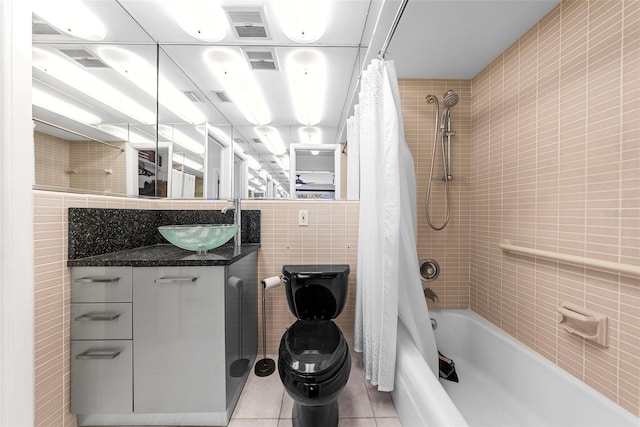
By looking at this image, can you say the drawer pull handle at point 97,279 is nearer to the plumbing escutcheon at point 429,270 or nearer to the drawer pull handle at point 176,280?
the drawer pull handle at point 176,280

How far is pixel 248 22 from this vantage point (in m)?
1.42

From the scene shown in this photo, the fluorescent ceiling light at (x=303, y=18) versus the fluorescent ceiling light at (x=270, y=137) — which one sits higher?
the fluorescent ceiling light at (x=303, y=18)

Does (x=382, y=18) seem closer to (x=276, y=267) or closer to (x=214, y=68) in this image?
(x=214, y=68)

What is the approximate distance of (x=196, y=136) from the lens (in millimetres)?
1729

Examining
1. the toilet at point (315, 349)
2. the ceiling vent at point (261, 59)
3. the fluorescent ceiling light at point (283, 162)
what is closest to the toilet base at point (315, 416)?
the toilet at point (315, 349)

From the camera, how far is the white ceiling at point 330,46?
4.06ft

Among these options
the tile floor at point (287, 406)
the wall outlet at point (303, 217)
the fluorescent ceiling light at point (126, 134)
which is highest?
the fluorescent ceiling light at point (126, 134)

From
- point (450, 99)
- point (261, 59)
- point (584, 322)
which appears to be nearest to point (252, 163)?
point (261, 59)

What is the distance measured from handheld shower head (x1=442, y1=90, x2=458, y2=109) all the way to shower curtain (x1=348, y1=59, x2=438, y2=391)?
0.72 m

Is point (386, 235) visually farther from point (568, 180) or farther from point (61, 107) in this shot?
point (61, 107)

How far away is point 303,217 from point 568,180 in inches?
58.2

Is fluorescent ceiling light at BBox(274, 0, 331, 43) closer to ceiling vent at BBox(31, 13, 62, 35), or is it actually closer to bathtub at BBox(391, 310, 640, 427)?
ceiling vent at BBox(31, 13, 62, 35)

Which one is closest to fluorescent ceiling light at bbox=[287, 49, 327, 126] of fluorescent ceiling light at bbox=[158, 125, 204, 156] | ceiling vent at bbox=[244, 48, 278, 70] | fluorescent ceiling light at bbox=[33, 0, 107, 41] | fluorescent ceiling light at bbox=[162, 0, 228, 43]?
ceiling vent at bbox=[244, 48, 278, 70]

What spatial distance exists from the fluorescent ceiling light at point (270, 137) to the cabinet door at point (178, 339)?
1.04m
